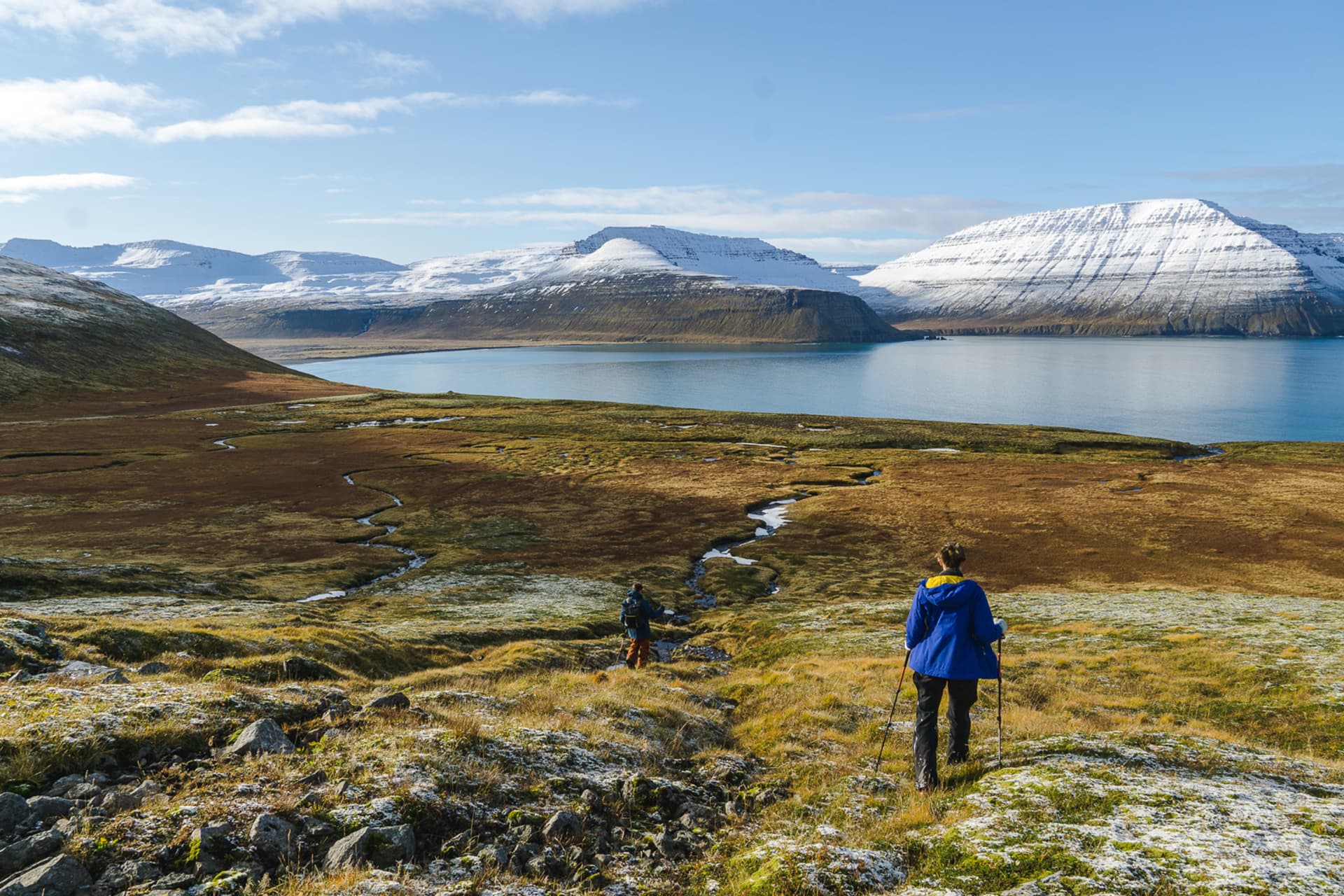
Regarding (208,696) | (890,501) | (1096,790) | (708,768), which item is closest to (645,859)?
(708,768)

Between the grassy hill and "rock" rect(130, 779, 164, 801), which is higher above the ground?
the grassy hill

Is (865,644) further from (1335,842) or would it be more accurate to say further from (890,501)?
(890,501)

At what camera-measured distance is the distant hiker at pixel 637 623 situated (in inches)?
1014

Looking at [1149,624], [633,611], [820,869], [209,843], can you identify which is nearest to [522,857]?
[209,843]

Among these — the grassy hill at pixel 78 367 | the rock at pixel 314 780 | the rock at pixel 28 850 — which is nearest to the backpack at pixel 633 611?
the rock at pixel 314 780

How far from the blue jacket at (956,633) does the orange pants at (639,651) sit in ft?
50.3

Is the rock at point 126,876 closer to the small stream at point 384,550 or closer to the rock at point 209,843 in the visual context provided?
the rock at point 209,843

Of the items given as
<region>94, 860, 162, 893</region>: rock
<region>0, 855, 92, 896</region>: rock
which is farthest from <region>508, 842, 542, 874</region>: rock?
<region>0, 855, 92, 896</region>: rock

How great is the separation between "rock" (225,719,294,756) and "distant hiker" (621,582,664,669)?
1507 centimetres

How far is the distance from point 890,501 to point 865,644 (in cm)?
4414

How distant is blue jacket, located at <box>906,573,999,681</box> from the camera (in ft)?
38.1

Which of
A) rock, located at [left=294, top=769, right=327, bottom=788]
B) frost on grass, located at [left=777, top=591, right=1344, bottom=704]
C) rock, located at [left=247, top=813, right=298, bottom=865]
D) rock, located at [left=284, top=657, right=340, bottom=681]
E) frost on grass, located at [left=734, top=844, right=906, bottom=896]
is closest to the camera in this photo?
rock, located at [left=247, top=813, right=298, bottom=865]

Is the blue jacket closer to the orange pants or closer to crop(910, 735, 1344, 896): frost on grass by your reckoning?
crop(910, 735, 1344, 896): frost on grass

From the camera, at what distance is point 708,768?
13.3 meters
